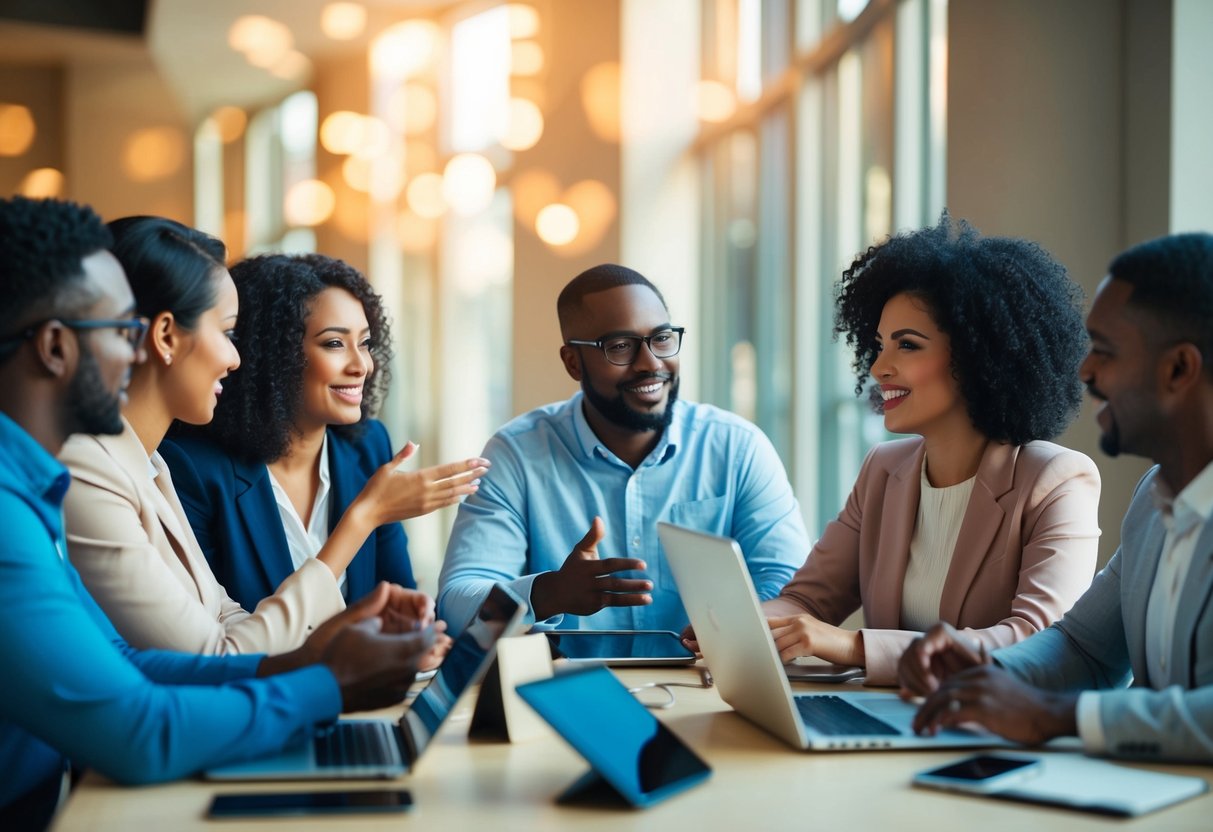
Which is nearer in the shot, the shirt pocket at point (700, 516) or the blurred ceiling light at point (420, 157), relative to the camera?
the shirt pocket at point (700, 516)

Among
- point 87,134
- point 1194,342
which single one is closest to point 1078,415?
point 1194,342

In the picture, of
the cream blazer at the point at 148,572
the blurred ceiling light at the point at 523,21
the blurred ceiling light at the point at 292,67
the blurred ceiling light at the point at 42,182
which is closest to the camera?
the cream blazer at the point at 148,572

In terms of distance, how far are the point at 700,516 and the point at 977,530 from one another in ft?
2.66

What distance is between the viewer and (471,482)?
2.46 metres

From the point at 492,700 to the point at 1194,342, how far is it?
1.01m

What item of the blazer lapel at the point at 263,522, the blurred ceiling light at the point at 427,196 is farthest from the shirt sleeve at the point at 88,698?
the blurred ceiling light at the point at 427,196

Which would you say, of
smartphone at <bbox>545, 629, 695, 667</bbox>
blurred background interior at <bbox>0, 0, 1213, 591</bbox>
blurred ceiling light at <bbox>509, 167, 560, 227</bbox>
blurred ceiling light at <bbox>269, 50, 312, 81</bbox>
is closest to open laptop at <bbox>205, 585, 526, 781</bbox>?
smartphone at <bbox>545, 629, 695, 667</bbox>

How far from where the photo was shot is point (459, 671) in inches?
57.4

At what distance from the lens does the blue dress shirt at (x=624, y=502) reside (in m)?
2.73

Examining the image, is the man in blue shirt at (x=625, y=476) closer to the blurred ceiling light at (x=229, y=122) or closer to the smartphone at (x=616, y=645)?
the smartphone at (x=616, y=645)

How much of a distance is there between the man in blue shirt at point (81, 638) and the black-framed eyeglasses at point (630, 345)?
1.24 metres

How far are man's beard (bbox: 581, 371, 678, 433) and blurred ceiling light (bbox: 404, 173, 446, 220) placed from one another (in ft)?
14.1

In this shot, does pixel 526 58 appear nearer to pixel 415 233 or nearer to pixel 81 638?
pixel 415 233

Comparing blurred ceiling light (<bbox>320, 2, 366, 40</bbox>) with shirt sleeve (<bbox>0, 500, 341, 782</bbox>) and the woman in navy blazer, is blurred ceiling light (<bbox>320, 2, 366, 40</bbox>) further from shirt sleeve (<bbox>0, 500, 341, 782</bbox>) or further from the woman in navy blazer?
shirt sleeve (<bbox>0, 500, 341, 782</bbox>)
